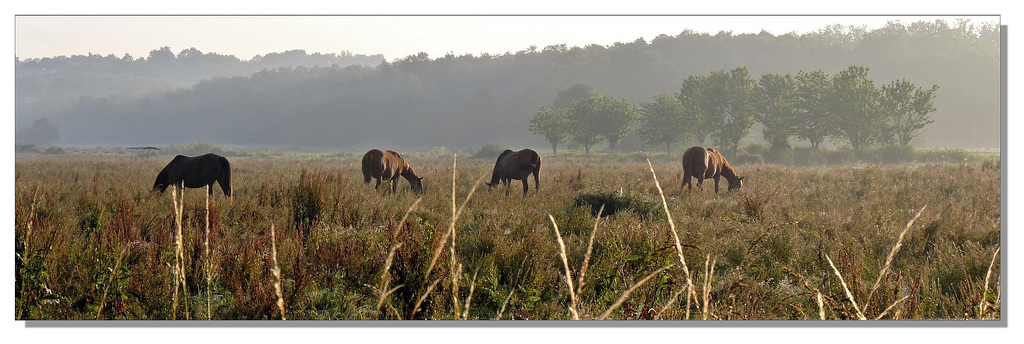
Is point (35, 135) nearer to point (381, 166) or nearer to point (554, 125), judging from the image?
point (381, 166)

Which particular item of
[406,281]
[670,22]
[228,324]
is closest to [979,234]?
[670,22]

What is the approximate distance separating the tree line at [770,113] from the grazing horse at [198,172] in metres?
37.3

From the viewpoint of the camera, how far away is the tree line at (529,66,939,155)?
40188 millimetres

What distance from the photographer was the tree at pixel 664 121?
4953 cm

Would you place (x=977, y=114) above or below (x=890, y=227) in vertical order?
above

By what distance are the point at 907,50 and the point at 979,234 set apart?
42.4 metres

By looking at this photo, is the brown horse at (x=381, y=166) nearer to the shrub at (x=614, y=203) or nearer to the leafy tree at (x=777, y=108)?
the shrub at (x=614, y=203)

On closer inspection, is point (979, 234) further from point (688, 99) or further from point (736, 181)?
point (688, 99)

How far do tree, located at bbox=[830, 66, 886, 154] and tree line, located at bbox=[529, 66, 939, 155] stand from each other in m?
0.06

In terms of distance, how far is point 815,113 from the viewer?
42812mm

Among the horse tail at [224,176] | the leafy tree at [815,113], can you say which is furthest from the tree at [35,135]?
the leafy tree at [815,113]

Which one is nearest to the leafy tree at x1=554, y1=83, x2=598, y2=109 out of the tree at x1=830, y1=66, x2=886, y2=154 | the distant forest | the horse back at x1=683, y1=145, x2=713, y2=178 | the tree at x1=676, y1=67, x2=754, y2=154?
the distant forest

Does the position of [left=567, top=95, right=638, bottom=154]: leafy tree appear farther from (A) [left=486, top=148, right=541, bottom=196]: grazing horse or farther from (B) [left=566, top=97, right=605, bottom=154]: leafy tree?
(A) [left=486, top=148, right=541, bottom=196]: grazing horse

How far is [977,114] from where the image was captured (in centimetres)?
2277
